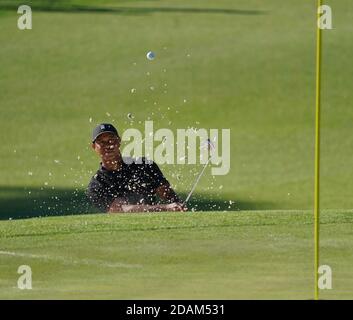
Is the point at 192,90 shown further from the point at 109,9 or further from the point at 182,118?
the point at 109,9

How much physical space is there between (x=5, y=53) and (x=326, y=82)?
6376 mm

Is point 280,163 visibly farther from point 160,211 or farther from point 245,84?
point 160,211

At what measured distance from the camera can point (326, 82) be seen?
2711cm

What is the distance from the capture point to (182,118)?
25391mm

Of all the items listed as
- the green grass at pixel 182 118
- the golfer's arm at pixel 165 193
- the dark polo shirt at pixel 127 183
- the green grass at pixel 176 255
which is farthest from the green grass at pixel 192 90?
the green grass at pixel 176 255

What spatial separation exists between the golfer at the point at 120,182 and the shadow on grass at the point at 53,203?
518 centimetres

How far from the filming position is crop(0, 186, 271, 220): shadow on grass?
19672 millimetres

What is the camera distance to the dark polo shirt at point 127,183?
13.5m

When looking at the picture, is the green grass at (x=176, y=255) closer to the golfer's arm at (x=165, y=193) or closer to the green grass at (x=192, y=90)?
the golfer's arm at (x=165, y=193)
